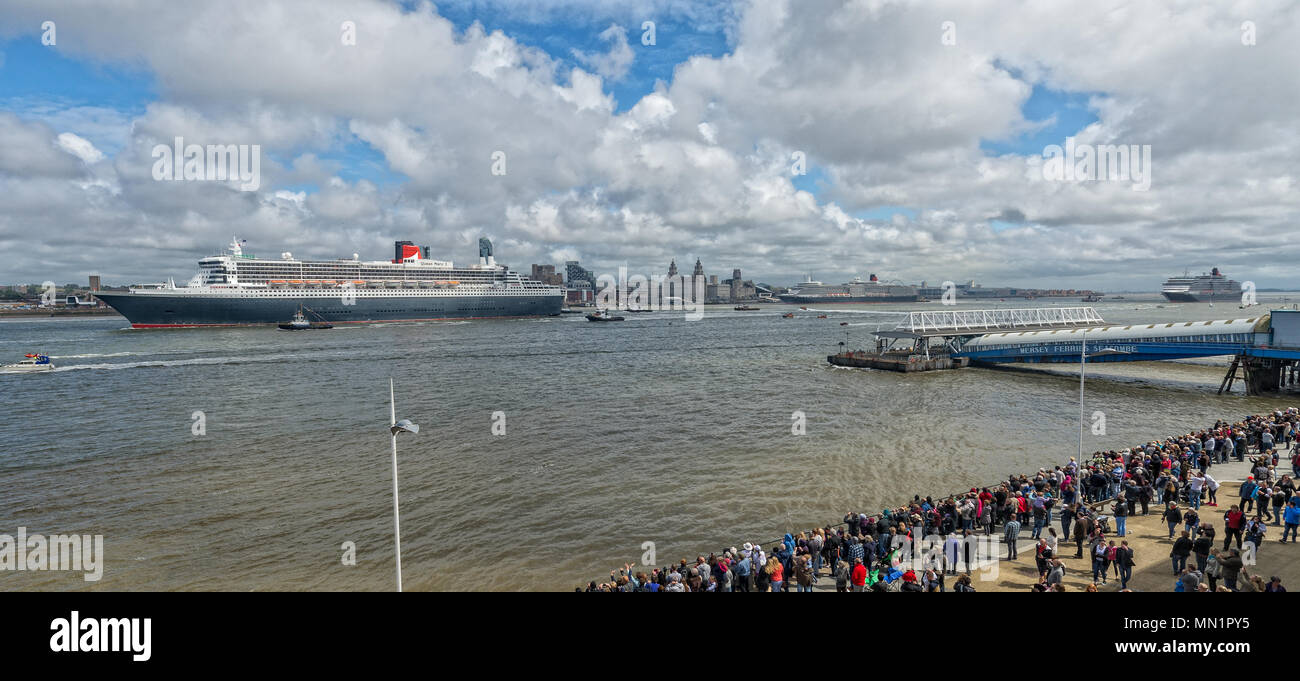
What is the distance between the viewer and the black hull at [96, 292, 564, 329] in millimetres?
76438

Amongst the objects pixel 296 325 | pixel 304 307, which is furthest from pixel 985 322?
pixel 304 307

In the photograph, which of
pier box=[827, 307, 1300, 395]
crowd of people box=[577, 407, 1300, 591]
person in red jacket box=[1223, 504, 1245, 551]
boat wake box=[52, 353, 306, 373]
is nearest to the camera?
crowd of people box=[577, 407, 1300, 591]

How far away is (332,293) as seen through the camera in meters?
88.4

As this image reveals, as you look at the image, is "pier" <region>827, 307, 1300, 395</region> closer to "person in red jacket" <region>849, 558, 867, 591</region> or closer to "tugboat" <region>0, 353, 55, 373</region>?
"person in red jacket" <region>849, 558, 867, 591</region>

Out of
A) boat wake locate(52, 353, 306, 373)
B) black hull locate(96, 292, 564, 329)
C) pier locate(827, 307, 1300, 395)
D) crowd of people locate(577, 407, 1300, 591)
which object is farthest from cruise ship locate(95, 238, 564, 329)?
crowd of people locate(577, 407, 1300, 591)

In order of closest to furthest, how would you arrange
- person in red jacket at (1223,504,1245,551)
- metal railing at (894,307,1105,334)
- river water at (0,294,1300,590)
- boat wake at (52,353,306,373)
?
person in red jacket at (1223,504,1245,551) < river water at (0,294,1300,590) < boat wake at (52,353,306,373) < metal railing at (894,307,1105,334)

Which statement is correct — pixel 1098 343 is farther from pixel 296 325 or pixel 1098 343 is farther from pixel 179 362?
pixel 296 325

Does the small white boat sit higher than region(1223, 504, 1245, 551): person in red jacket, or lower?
higher

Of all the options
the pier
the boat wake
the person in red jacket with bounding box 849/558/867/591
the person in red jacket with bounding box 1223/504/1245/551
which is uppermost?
the pier

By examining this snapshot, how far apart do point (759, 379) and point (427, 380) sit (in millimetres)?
20557

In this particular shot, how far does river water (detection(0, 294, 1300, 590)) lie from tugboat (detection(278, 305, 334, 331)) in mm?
36683

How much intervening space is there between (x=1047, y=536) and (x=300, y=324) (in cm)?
8551
